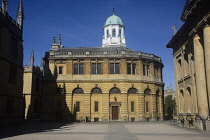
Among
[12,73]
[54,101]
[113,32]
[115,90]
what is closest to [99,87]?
[115,90]

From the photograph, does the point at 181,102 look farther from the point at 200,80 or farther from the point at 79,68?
the point at 79,68

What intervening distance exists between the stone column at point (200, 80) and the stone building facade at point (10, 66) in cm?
2288

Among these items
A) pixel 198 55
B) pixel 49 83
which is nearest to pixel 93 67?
pixel 49 83

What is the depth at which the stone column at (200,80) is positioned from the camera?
836 inches

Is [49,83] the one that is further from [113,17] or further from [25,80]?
[113,17]

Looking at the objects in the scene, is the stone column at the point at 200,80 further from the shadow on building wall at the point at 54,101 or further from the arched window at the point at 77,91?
the shadow on building wall at the point at 54,101

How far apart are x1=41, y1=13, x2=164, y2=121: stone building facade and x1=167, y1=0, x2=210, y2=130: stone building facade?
1054cm

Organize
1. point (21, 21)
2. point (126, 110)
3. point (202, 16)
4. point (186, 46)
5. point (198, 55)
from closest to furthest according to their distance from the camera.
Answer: point (202, 16) < point (198, 55) < point (186, 46) < point (21, 21) < point (126, 110)

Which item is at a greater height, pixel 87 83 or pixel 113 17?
pixel 113 17

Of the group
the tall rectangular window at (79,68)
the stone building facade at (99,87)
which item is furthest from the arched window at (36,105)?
the tall rectangular window at (79,68)

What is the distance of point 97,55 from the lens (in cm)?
4134

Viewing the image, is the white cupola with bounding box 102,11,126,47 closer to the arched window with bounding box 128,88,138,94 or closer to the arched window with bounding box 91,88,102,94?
the arched window with bounding box 128,88,138,94

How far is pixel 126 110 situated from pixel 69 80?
1148 cm

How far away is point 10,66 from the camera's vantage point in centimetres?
3120
